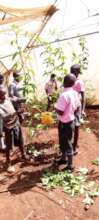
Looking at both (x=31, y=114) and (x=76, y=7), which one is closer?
(x=31, y=114)

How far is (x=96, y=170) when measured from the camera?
20.5 feet

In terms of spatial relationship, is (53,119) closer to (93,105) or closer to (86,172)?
(86,172)

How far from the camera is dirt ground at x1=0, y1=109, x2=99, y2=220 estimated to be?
5250mm

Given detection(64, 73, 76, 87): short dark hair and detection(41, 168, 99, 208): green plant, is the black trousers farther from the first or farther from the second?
detection(64, 73, 76, 87): short dark hair

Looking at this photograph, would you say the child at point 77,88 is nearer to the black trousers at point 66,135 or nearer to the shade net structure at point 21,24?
the black trousers at point 66,135

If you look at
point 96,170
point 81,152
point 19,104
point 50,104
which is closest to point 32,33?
point 50,104

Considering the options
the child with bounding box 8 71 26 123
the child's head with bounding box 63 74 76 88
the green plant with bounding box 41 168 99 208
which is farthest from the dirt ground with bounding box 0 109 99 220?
the child's head with bounding box 63 74 76 88

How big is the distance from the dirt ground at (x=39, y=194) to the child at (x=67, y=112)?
449mm

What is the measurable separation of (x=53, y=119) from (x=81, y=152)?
0.66 metres

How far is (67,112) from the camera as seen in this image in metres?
5.83

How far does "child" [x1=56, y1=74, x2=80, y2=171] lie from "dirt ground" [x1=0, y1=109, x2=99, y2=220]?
0.45 metres

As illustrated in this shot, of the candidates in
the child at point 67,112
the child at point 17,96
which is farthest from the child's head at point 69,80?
the child at point 17,96

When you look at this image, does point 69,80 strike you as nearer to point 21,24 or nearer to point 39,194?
point 39,194

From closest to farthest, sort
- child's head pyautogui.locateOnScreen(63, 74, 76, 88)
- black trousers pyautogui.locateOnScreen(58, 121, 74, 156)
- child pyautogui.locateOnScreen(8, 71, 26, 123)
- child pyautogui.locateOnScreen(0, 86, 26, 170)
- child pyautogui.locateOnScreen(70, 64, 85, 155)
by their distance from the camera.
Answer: child's head pyautogui.locateOnScreen(63, 74, 76, 88) → black trousers pyautogui.locateOnScreen(58, 121, 74, 156) → child pyautogui.locateOnScreen(0, 86, 26, 170) → child pyautogui.locateOnScreen(70, 64, 85, 155) → child pyautogui.locateOnScreen(8, 71, 26, 123)
